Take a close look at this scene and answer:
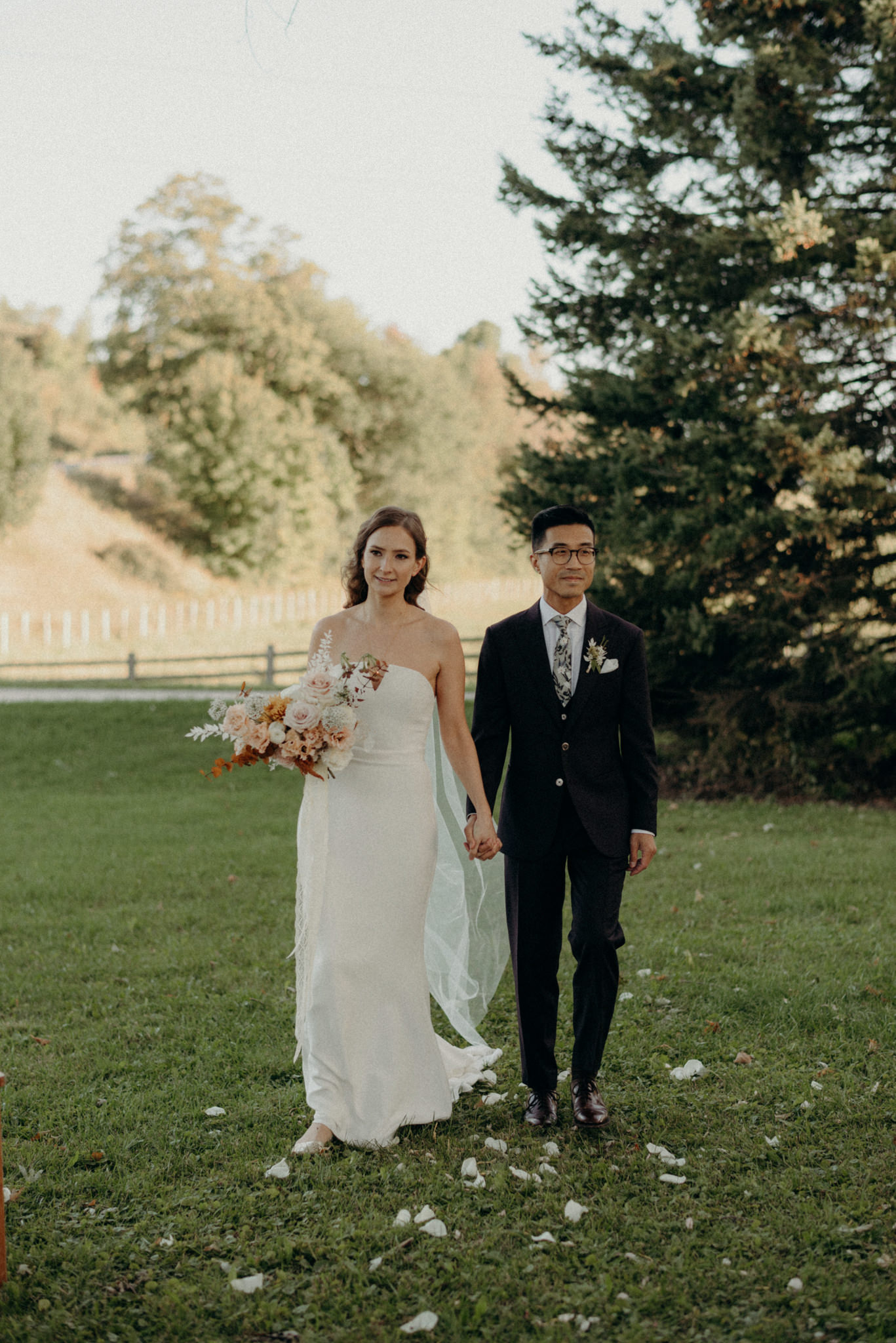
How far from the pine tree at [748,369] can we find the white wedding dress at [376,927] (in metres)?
7.49

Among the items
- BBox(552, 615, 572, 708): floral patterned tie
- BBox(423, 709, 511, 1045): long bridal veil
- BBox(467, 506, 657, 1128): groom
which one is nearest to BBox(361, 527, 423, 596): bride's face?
BBox(467, 506, 657, 1128): groom

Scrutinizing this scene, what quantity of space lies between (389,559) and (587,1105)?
2411 millimetres

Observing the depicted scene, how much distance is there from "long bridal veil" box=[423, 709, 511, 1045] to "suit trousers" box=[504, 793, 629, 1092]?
0.62m

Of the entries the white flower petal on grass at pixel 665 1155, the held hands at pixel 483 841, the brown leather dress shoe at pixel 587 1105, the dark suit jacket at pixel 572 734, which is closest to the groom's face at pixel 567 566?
the dark suit jacket at pixel 572 734

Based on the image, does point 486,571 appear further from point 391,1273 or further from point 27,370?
point 391,1273

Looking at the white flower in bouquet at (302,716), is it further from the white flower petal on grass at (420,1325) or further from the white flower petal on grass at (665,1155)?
the white flower petal on grass at (665,1155)

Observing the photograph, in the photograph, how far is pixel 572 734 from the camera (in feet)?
15.0

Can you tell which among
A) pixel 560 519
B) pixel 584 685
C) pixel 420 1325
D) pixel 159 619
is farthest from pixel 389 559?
pixel 159 619

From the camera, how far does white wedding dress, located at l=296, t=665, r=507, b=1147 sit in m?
4.62

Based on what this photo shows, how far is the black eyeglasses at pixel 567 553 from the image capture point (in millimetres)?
4516

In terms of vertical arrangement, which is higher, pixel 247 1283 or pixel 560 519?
pixel 560 519

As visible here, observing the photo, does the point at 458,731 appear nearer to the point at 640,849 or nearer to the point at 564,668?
the point at 564,668

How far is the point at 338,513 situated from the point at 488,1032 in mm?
39063

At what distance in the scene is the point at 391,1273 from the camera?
363 centimetres
